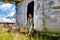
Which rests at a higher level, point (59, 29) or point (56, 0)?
point (56, 0)

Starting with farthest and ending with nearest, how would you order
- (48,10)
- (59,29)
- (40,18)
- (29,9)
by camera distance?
(29,9) < (40,18) < (48,10) < (59,29)

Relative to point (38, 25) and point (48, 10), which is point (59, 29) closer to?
point (48, 10)

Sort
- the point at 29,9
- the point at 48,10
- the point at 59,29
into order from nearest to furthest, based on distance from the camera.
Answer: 1. the point at 59,29
2. the point at 48,10
3. the point at 29,9

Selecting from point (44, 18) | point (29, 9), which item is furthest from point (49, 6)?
point (29, 9)

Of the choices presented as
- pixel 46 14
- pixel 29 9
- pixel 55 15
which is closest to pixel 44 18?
pixel 46 14

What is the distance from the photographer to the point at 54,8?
2.23 m

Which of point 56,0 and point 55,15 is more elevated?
point 56,0

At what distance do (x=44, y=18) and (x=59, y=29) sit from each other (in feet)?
1.12

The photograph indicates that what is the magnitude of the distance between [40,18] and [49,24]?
0.22 m

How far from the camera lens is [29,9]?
9414 millimetres

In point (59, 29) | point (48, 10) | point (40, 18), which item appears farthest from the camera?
point (40, 18)

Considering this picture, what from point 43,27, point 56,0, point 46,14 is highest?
point 56,0

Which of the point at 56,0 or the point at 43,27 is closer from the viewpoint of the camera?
the point at 56,0

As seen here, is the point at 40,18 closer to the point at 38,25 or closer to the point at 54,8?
the point at 38,25
